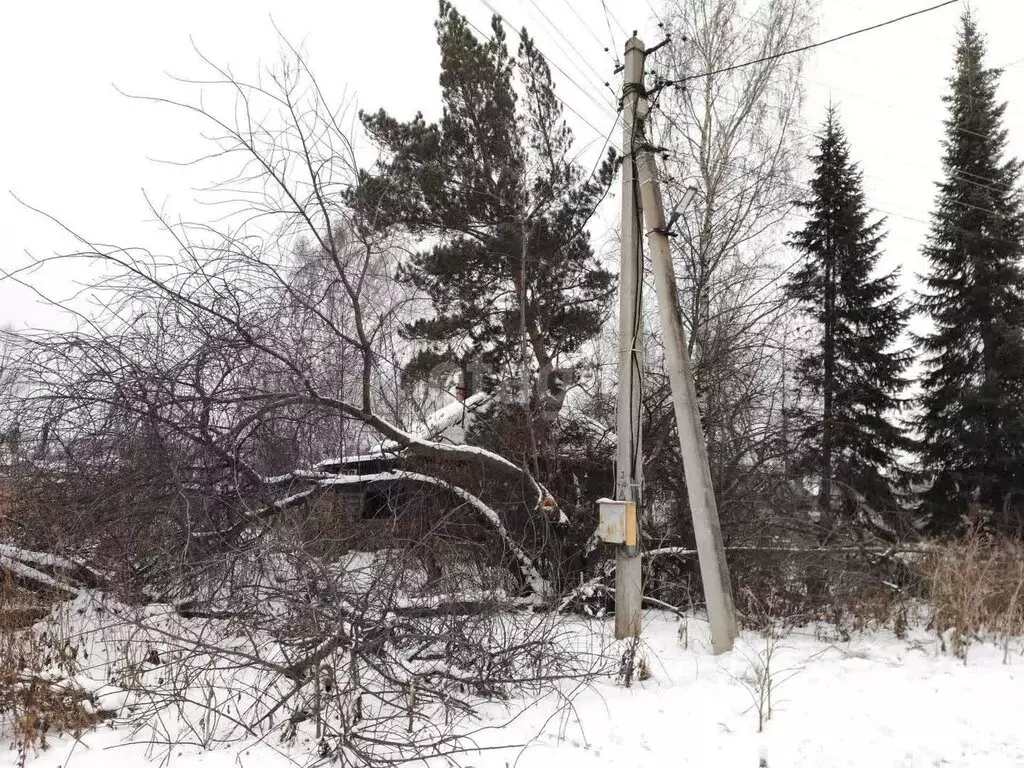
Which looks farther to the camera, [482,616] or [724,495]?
[724,495]

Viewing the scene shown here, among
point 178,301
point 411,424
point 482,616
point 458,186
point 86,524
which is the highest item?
point 458,186

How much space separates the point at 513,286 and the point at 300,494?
21.3 ft

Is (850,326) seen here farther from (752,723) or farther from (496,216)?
(752,723)

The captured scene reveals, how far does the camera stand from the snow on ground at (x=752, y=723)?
3.31 metres

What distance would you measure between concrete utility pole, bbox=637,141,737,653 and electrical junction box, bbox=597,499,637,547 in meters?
0.51

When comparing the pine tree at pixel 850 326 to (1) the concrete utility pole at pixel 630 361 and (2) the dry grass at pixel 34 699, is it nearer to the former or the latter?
(1) the concrete utility pole at pixel 630 361

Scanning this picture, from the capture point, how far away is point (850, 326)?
15.6 meters

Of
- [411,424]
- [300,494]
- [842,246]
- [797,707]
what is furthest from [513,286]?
[842,246]

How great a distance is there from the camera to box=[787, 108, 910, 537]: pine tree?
48.3ft

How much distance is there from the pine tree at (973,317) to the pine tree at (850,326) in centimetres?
97

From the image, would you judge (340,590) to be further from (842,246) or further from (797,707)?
(842,246)

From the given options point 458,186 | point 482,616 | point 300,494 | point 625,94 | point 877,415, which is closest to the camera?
point 482,616

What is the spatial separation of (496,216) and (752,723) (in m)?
8.62

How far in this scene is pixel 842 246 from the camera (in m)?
15.6
